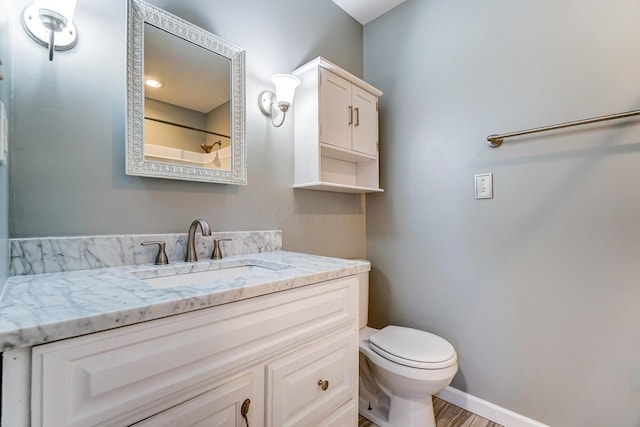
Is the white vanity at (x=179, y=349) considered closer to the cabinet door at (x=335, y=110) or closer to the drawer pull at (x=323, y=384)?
the drawer pull at (x=323, y=384)

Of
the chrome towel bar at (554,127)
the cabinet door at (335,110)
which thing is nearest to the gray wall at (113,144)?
the cabinet door at (335,110)

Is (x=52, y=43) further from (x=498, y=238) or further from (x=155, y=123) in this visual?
(x=498, y=238)

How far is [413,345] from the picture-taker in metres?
1.40

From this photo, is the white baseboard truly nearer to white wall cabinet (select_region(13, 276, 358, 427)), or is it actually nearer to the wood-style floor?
the wood-style floor

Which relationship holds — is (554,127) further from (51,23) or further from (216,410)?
(51,23)

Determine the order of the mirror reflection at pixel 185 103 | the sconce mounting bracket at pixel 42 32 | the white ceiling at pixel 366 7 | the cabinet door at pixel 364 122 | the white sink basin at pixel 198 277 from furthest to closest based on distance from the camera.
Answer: the white ceiling at pixel 366 7
the cabinet door at pixel 364 122
the mirror reflection at pixel 185 103
the white sink basin at pixel 198 277
the sconce mounting bracket at pixel 42 32

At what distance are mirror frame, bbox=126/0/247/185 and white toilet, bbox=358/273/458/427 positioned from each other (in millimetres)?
1059

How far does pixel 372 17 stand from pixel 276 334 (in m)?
2.18

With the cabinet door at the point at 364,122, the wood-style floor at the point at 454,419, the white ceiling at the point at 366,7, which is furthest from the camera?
the white ceiling at the point at 366,7

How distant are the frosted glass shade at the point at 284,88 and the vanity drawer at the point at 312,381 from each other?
3.63 feet

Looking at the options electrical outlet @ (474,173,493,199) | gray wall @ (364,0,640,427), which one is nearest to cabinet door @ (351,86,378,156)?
gray wall @ (364,0,640,427)

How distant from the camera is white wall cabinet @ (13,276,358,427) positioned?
516 millimetres

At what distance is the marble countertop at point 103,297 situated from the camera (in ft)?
1.60

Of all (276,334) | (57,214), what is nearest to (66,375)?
(276,334)
